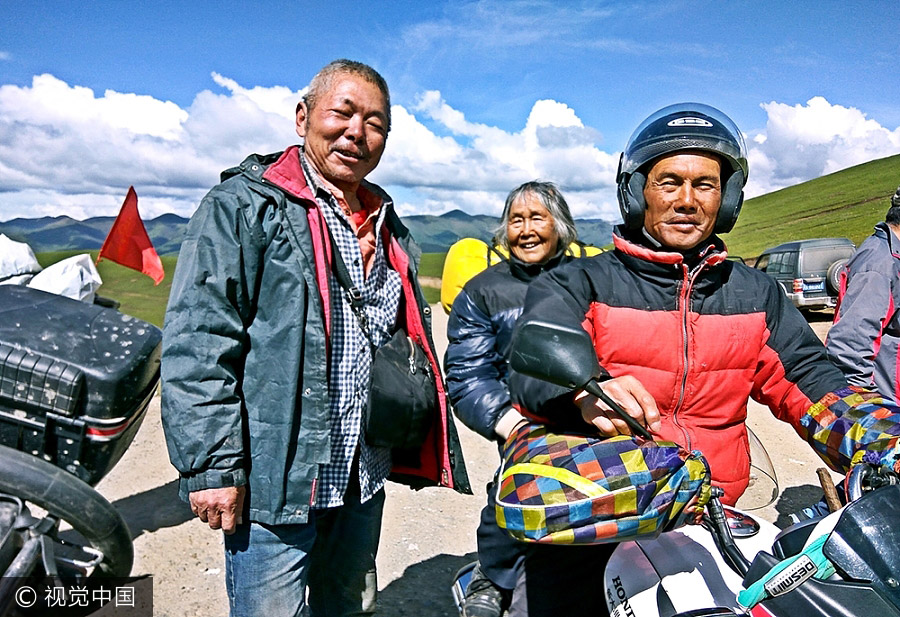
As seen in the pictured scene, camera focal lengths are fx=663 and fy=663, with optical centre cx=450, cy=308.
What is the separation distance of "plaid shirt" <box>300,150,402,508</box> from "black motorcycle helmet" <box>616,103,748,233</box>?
3.06 ft

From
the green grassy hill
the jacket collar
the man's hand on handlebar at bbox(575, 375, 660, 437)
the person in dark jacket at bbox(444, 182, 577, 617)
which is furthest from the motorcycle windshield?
the green grassy hill

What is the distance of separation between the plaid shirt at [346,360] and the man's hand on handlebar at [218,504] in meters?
0.25

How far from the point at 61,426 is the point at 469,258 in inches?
86.4

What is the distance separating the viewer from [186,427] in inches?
76.1

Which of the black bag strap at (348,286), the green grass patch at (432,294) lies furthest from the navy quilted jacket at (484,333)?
the green grass patch at (432,294)

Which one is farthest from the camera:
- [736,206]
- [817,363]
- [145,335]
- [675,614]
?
[145,335]

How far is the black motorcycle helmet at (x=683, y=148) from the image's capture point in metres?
1.87

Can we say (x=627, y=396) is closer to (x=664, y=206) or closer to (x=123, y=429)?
(x=664, y=206)

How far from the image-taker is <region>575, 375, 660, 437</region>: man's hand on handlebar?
4.45 ft

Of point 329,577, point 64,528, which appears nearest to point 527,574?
point 329,577

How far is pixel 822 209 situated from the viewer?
4238 centimetres

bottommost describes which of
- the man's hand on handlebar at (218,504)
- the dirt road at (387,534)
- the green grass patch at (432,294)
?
the dirt road at (387,534)

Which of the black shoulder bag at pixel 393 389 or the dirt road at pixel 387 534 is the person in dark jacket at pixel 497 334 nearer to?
the black shoulder bag at pixel 393 389

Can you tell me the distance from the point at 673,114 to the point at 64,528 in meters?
4.33
